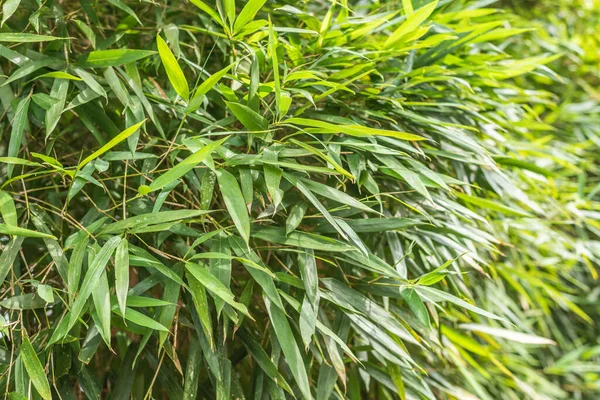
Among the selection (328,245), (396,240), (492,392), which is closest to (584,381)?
(492,392)

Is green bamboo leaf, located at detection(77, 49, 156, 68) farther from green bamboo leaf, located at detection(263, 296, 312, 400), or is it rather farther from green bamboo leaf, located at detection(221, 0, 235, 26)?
green bamboo leaf, located at detection(263, 296, 312, 400)

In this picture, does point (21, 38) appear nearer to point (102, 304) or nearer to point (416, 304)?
point (102, 304)

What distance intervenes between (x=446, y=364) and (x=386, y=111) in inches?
19.0

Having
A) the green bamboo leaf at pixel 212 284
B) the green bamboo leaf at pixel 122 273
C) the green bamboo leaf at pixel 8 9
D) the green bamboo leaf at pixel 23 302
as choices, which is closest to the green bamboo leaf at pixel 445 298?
the green bamboo leaf at pixel 212 284

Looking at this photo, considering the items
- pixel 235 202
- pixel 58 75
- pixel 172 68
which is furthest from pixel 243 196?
pixel 58 75

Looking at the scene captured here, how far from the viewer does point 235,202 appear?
66 cm

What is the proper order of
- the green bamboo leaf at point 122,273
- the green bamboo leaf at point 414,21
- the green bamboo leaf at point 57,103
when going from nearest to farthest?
the green bamboo leaf at point 122,273 → the green bamboo leaf at point 57,103 → the green bamboo leaf at point 414,21

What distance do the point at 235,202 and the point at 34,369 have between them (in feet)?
0.94

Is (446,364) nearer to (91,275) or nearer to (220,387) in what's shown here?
(220,387)

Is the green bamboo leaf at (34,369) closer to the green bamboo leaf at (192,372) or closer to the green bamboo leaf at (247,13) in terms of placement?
the green bamboo leaf at (192,372)

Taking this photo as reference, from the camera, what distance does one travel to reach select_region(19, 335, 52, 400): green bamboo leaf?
61cm

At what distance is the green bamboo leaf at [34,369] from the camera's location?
614 millimetres

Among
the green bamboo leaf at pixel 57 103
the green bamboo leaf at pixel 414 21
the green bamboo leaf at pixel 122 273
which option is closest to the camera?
the green bamboo leaf at pixel 122 273

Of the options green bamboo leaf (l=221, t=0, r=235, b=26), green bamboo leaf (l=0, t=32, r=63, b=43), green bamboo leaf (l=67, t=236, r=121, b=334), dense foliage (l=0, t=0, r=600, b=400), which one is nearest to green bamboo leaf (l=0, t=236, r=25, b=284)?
dense foliage (l=0, t=0, r=600, b=400)
